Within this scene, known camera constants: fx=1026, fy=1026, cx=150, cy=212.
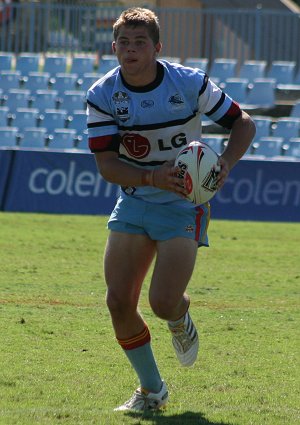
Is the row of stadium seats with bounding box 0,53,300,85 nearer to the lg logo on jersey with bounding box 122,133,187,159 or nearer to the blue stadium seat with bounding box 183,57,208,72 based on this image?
the blue stadium seat with bounding box 183,57,208,72

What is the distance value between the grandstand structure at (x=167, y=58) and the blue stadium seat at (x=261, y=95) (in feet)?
0.07

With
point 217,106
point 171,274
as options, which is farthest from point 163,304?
point 217,106

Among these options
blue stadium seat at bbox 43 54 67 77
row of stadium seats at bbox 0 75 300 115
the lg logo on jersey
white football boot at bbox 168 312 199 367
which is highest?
the lg logo on jersey

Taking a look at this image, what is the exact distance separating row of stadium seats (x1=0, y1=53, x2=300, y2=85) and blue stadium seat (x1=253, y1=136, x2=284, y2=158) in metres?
3.41

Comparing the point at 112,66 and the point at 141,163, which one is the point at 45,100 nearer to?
the point at 112,66

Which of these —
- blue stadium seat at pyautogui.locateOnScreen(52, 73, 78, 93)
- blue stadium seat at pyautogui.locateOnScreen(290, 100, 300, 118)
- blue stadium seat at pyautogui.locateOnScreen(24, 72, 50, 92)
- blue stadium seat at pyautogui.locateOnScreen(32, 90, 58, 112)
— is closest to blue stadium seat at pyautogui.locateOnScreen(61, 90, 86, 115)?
blue stadium seat at pyautogui.locateOnScreen(32, 90, 58, 112)

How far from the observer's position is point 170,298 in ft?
18.4

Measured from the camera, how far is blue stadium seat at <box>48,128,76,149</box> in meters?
18.8

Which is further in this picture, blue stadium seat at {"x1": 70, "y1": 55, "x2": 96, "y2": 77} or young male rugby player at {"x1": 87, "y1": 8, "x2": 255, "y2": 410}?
blue stadium seat at {"x1": 70, "y1": 55, "x2": 96, "y2": 77}

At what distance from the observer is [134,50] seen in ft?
18.0

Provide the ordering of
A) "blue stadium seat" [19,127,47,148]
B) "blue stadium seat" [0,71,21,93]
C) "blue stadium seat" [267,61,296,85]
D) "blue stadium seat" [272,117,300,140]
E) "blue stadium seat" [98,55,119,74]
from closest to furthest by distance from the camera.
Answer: "blue stadium seat" [19,127,47,148]
"blue stadium seat" [272,117,300,140]
"blue stadium seat" [267,61,296,85]
"blue stadium seat" [0,71,21,93]
"blue stadium seat" [98,55,119,74]

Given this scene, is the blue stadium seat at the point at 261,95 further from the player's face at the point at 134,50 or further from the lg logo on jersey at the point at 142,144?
the player's face at the point at 134,50

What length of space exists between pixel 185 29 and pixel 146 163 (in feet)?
58.2

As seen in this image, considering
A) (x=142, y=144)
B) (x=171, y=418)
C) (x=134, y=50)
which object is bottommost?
(x=171, y=418)
